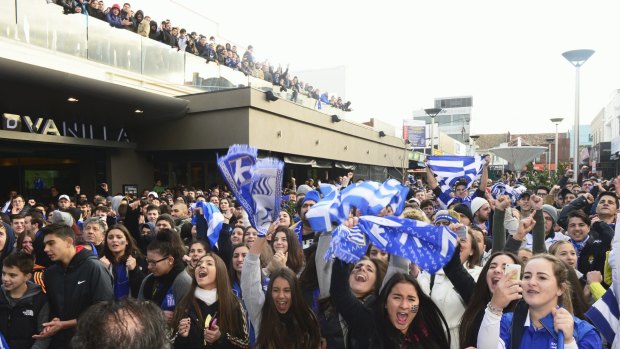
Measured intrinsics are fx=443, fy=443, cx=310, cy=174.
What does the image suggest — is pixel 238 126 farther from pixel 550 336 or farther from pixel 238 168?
pixel 550 336

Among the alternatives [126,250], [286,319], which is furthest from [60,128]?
[286,319]

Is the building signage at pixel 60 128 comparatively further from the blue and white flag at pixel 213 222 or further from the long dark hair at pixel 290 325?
the long dark hair at pixel 290 325

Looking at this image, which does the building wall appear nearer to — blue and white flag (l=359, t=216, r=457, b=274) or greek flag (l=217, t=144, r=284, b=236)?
greek flag (l=217, t=144, r=284, b=236)

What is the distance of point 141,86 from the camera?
1455 cm

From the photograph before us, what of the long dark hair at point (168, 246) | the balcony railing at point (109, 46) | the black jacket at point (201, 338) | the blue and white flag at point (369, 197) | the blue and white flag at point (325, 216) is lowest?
the black jacket at point (201, 338)

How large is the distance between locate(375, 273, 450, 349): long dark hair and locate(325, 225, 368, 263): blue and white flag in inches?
12.6

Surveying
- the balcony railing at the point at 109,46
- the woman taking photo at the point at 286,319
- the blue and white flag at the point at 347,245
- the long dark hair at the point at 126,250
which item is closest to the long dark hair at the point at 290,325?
the woman taking photo at the point at 286,319

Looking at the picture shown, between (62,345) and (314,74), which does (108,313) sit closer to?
(62,345)

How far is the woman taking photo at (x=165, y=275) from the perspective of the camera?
4.00 meters

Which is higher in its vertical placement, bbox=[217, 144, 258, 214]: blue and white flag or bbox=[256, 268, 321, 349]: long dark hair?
bbox=[217, 144, 258, 214]: blue and white flag

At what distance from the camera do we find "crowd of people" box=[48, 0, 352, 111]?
12562 millimetres

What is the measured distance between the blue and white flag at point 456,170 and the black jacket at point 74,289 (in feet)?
21.7

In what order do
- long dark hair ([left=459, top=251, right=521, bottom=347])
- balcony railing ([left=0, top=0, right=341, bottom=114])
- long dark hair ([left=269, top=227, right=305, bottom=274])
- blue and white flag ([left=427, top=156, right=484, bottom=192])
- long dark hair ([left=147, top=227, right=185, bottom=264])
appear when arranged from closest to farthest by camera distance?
long dark hair ([left=459, top=251, right=521, bottom=347])
long dark hair ([left=147, top=227, right=185, bottom=264])
long dark hair ([left=269, top=227, right=305, bottom=274])
blue and white flag ([left=427, top=156, right=484, bottom=192])
balcony railing ([left=0, top=0, right=341, bottom=114])

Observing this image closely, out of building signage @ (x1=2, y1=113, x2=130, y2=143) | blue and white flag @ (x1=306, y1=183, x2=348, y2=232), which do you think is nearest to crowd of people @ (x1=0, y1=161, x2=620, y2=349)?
blue and white flag @ (x1=306, y1=183, x2=348, y2=232)
